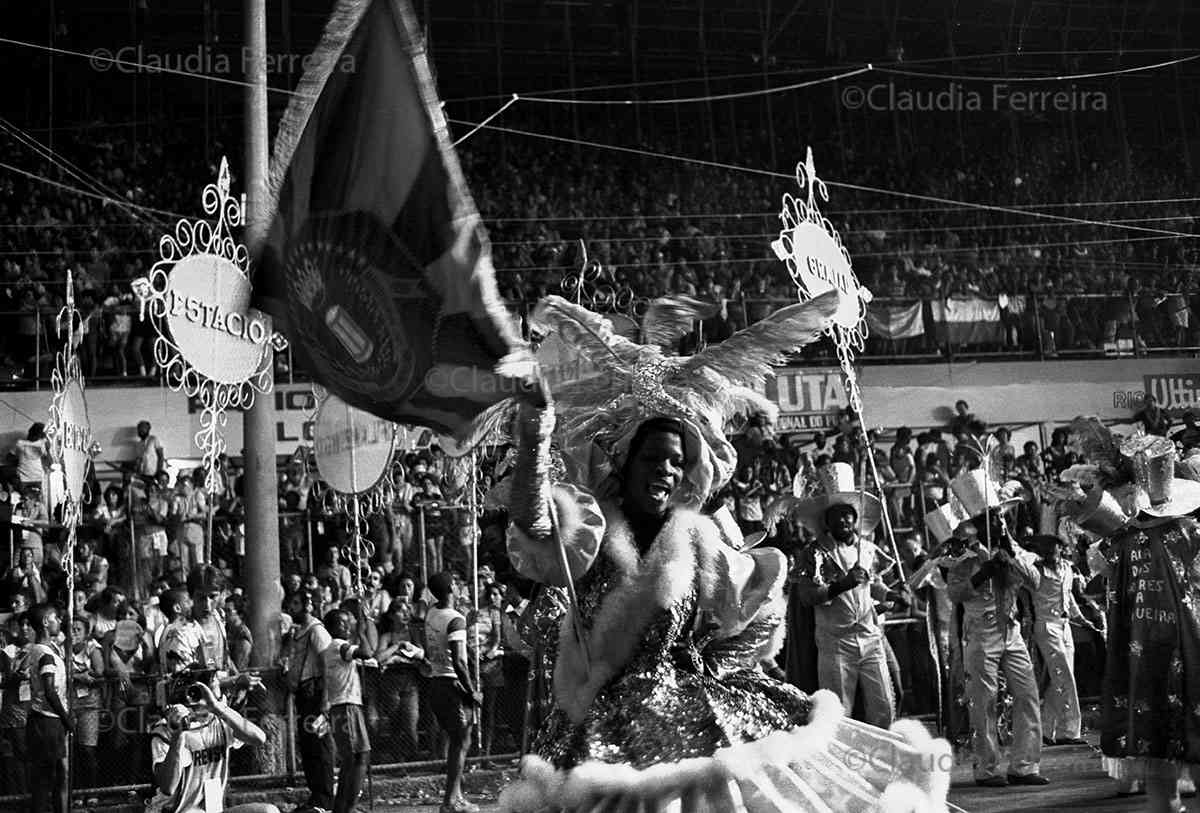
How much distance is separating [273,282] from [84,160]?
19.2m

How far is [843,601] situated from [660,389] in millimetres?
5197

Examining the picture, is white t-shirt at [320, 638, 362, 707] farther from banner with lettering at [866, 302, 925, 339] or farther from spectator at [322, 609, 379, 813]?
banner with lettering at [866, 302, 925, 339]

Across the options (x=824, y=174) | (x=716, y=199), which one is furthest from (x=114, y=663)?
(x=824, y=174)

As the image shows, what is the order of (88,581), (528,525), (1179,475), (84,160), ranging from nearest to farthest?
(528,525)
(1179,475)
(88,581)
(84,160)

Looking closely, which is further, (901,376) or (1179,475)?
(901,376)

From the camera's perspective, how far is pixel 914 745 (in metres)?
4.60

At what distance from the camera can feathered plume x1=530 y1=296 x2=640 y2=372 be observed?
5.04 m

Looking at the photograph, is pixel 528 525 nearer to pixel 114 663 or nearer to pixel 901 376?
pixel 114 663

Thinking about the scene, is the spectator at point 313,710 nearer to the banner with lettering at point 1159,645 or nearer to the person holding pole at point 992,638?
A: the person holding pole at point 992,638

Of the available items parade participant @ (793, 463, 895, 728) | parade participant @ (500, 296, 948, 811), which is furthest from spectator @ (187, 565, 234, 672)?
parade participant @ (500, 296, 948, 811)

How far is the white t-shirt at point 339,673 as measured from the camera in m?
10.1

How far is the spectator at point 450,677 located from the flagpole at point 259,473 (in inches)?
77.5

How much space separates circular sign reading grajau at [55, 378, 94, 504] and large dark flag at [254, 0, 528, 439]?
27.4 feet

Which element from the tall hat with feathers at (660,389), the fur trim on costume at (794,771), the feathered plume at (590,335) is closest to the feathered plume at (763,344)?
the tall hat with feathers at (660,389)
